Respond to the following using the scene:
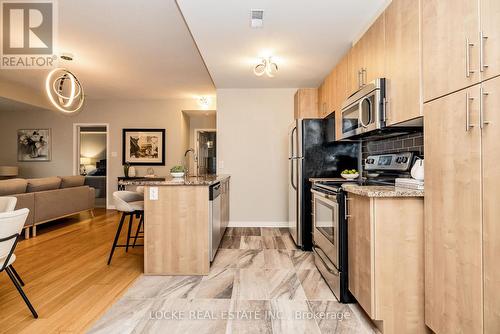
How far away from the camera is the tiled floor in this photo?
1780 mm

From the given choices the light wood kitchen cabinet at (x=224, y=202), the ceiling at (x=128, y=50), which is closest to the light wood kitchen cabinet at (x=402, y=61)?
the ceiling at (x=128, y=50)

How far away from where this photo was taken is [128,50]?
3787 millimetres

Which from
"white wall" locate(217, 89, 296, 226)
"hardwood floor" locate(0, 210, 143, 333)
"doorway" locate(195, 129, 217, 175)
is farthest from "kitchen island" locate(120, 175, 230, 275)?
"doorway" locate(195, 129, 217, 175)

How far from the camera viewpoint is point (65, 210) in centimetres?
470

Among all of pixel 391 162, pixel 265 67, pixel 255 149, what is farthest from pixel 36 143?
pixel 391 162

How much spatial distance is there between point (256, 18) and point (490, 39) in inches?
69.5

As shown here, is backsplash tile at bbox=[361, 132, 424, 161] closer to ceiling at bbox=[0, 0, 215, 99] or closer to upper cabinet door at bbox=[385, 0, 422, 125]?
upper cabinet door at bbox=[385, 0, 422, 125]

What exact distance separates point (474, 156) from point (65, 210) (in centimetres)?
548

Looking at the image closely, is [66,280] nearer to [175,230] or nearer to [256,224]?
[175,230]

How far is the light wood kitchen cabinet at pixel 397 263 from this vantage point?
1.63 meters

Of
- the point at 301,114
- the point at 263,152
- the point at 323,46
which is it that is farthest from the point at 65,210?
the point at 323,46

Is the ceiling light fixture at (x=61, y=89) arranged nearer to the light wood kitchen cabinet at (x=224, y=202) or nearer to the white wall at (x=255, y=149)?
the white wall at (x=255, y=149)

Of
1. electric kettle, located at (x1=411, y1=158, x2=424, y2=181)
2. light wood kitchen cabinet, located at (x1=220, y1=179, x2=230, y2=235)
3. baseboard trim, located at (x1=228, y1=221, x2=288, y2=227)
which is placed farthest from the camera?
baseboard trim, located at (x1=228, y1=221, x2=288, y2=227)

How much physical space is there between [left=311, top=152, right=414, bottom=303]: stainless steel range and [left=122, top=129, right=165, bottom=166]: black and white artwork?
4.59m
